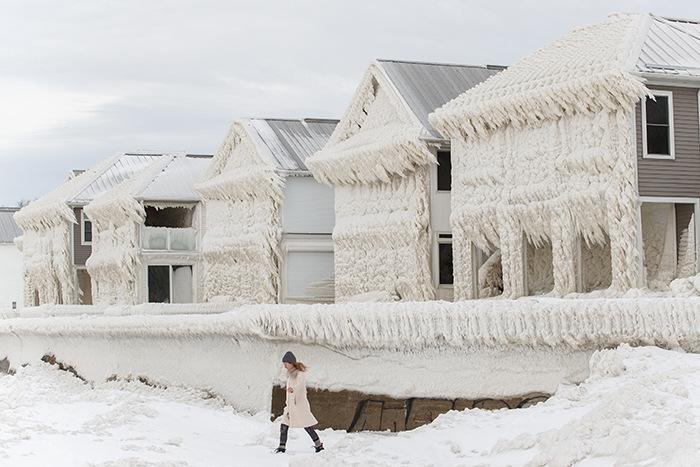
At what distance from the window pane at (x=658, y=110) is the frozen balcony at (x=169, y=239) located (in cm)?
2333

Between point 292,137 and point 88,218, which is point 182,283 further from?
point 292,137

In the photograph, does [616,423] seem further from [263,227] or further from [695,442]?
[263,227]

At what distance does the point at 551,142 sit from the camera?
81.6ft

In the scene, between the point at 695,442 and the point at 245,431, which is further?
the point at 245,431

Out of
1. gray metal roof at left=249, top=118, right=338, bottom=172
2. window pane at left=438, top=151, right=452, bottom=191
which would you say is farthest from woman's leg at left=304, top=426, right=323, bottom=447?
gray metal roof at left=249, top=118, right=338, bottom=172

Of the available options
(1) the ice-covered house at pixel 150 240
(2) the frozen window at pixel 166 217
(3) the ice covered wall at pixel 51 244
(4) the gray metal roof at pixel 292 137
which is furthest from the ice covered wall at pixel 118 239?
(4) the gray metal roof at pixel 292 137

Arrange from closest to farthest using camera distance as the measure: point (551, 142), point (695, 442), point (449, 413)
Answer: point (695, 442), point (449, 413), point (551, 142)

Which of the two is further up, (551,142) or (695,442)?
(551,142)

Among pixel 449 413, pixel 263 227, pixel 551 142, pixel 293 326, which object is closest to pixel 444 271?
pixel 551 142

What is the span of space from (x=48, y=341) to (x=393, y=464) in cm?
1868

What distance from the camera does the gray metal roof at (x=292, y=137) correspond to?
3725 centimetres

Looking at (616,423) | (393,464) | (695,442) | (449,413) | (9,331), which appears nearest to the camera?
(695,442)

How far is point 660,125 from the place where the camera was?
23.6 m

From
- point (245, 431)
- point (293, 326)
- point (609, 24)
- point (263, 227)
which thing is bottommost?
point (245, 431)
